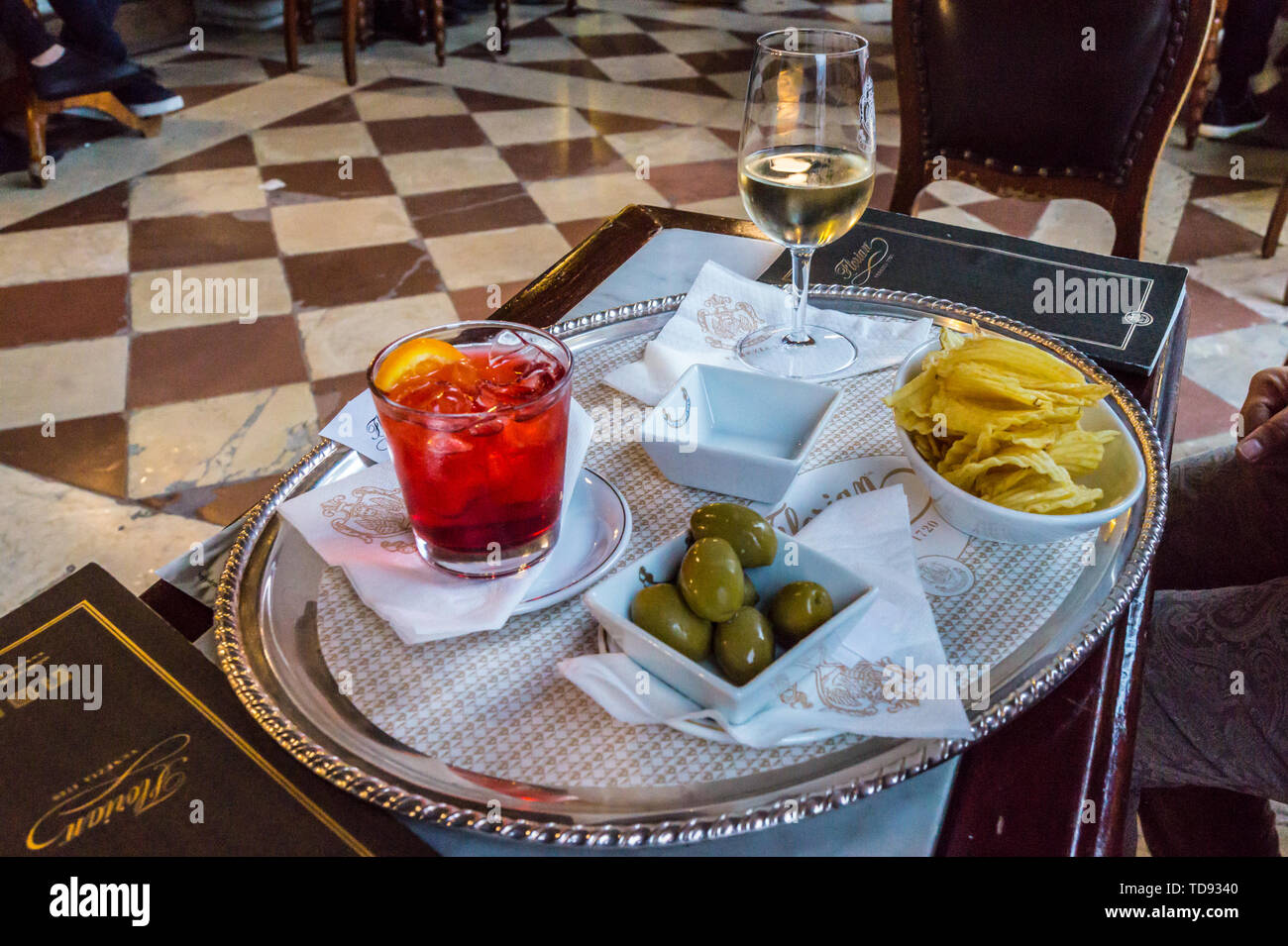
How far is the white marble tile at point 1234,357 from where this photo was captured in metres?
2.22

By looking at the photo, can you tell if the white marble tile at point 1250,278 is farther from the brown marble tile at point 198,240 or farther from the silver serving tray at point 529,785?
the brown marble tile at point 198,240

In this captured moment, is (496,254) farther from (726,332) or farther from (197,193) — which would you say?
(726,332)

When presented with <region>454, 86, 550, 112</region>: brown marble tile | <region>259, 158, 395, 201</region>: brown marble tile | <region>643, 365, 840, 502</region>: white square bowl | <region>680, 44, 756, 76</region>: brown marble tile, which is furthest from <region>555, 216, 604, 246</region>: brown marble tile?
<region>643, 365, 840, 502</region>: white square bowl

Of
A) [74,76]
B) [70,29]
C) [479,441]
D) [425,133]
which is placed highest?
[479,441]

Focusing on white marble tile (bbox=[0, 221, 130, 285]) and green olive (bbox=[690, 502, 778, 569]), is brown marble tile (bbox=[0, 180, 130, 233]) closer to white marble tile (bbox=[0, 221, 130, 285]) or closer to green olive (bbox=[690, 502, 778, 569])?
white marble tile (bbox=[0, 221, 130, 285])

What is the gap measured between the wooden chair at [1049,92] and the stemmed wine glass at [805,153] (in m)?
0.77

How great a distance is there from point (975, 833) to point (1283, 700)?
0.48 metres

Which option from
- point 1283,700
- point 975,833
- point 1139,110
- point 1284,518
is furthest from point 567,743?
point 1139,110

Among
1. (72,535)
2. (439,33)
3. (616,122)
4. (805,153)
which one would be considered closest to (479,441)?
(805,153)

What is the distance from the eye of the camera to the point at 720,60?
14.5 feet

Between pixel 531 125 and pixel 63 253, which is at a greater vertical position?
pixel 531 125

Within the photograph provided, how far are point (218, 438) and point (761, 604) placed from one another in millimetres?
1724

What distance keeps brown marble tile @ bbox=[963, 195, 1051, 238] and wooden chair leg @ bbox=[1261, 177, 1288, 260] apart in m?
0.62

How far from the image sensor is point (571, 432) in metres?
0.75
